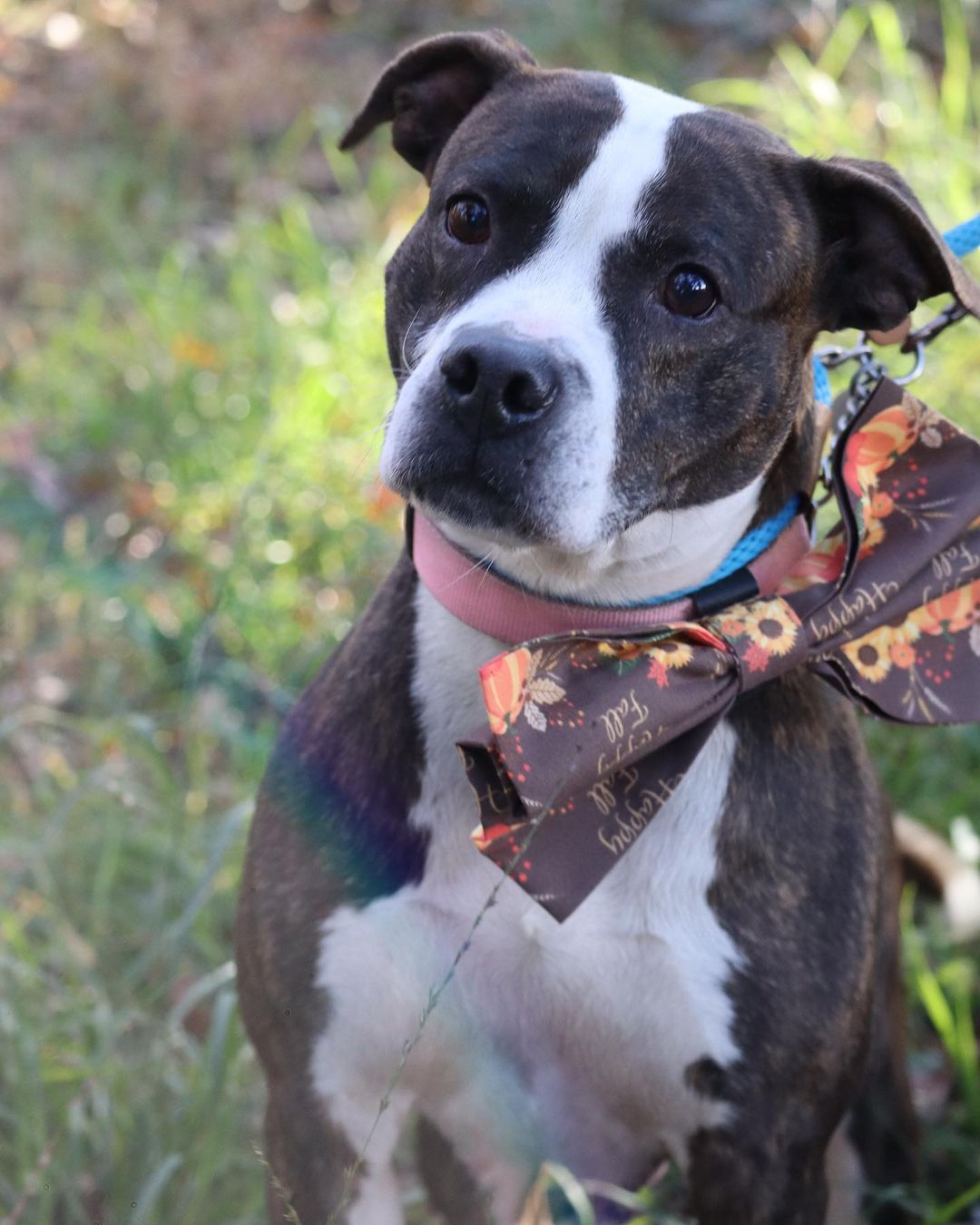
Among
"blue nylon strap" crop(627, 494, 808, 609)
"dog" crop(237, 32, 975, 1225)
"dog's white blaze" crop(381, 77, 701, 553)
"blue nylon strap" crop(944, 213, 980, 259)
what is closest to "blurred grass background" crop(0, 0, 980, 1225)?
"dog" crop(237, 32, 975, 1225)

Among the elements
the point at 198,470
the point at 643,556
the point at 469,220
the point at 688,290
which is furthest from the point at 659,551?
the point at 198,470

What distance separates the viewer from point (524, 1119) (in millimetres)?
2490

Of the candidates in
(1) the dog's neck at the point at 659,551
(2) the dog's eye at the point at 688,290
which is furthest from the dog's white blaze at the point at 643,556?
(2) the dog's eye at the point at 688,290

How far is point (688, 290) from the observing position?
2176 mm

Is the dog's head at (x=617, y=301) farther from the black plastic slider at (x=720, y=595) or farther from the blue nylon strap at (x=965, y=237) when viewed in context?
the blue nylon strap at (x=965, y=237)

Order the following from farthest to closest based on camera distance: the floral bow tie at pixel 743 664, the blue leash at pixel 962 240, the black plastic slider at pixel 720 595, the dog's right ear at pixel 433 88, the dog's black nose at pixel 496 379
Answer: the blue leash at pixel 962 240 < the dog's right ear at pixel 433 88 < the black plastic slider at pixel 720 595 < the floral bow tie at pixel 743 664 < the dog's black nose at pixel 496 379

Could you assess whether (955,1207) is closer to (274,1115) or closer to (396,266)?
(274,1115)

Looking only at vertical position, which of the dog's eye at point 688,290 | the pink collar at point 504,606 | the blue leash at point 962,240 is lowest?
the pink collar at point 504,606

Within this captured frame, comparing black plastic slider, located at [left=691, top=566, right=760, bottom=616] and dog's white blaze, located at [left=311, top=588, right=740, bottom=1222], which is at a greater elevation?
black plastic slider, located at [left=691, top=566, right=760, bottom=616]

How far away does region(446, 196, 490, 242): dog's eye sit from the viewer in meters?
2.23

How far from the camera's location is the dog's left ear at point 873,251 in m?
2.26

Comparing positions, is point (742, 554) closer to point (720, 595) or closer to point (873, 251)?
point (720, 595)

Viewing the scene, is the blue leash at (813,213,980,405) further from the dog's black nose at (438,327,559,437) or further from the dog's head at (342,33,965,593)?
the dog's black nose at (438,327,559,437)

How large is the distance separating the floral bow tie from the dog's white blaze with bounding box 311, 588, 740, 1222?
11cm
